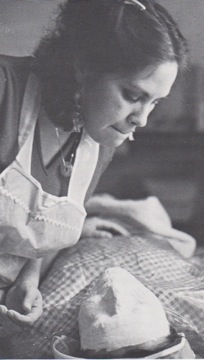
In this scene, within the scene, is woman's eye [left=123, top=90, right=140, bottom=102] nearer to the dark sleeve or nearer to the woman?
the woman

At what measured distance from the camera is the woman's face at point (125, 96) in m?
1.46

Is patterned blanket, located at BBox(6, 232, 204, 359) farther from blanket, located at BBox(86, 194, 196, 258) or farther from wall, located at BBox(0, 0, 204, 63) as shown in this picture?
wall, located at BBox(0, 0, 204, 63)

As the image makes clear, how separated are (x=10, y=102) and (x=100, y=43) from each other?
268 millimetres

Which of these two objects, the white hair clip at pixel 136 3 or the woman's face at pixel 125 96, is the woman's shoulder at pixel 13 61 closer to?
the woman's face at pixel 125 96

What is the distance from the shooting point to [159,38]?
1453 millimetres

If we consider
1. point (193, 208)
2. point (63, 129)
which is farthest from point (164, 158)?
point (63, 129)

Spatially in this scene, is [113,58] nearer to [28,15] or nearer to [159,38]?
[159,38]

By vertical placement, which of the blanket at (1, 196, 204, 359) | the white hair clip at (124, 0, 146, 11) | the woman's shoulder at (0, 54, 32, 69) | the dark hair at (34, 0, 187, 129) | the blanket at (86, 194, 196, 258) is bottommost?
the blanket at (1, 196, 204, 359)

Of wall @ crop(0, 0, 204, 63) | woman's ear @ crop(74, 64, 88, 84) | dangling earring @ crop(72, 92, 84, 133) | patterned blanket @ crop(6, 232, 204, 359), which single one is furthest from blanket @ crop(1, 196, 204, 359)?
wall @ crop(0, 0, 204, 63)

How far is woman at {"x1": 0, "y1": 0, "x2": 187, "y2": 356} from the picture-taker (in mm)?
1462

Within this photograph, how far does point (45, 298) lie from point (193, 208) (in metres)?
0.44

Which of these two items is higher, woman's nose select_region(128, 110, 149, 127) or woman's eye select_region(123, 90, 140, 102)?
woman's eye select_region(123, 90, 140, 102)

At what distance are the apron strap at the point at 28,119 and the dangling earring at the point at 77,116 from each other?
94 mm

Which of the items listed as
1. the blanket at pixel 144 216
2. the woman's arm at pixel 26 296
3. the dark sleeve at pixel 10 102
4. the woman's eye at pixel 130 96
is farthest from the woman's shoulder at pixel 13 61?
the woman's arm at pixel 26 296
